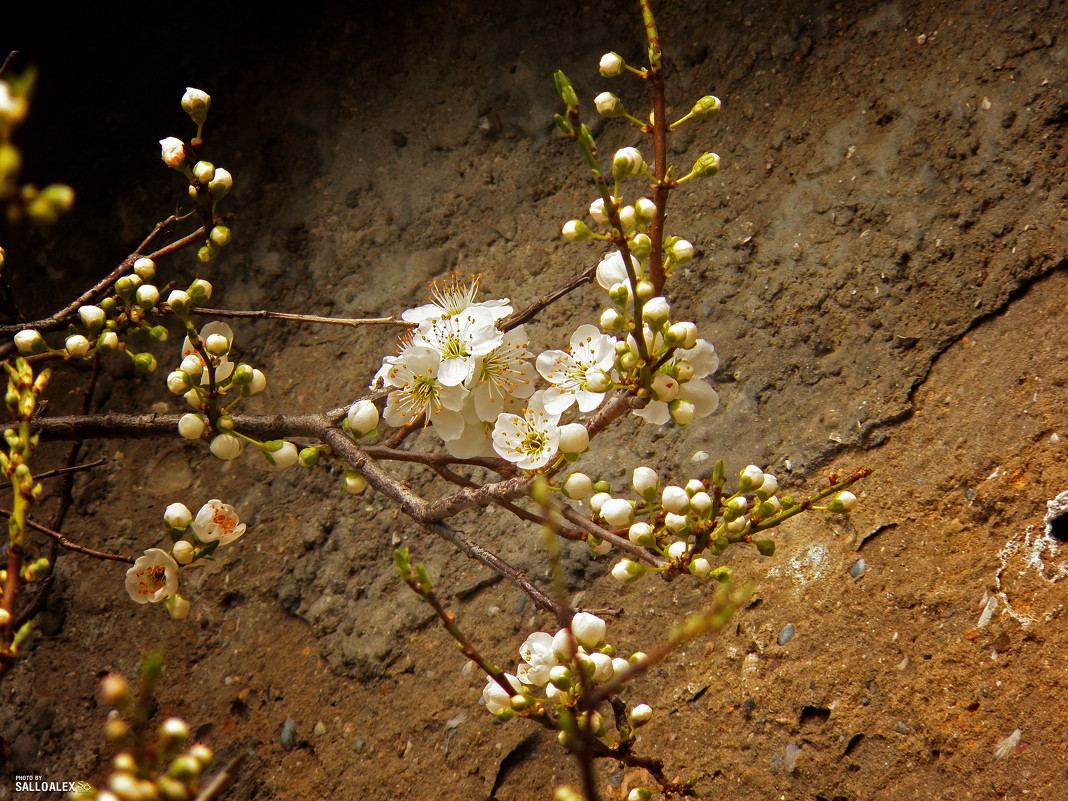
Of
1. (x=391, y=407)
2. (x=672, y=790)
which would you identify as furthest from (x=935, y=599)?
(x=391, y=407)

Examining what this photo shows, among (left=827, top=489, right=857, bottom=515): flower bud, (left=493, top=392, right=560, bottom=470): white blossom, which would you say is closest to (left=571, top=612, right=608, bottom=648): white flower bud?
(left=493, top=392, right=560, bottom=470): white blossom

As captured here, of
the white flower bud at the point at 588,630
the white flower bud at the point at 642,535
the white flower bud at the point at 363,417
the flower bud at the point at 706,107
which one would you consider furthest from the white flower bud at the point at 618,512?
the flower bud at the point at 706,107

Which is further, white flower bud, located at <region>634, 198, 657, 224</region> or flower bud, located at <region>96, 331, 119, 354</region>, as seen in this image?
flower bud, located at <region>96, 331, 119, 354</region>

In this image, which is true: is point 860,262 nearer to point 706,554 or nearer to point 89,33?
point 706,554

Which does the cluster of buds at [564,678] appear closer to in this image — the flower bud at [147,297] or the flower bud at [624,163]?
the flower bud at [624,163]

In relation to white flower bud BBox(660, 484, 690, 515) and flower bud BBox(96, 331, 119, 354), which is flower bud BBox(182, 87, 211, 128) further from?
white flower bud BBox(660, 484, 690, 515)

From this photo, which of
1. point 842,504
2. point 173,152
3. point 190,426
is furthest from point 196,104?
point 842,504

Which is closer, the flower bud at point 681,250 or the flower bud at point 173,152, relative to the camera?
the flower bud at point 681,250
